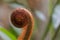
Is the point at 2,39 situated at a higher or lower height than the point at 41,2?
lower

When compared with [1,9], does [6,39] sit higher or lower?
lower

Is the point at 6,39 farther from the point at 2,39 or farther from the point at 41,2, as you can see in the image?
the point at 41,2

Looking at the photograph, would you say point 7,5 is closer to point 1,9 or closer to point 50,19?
point 1,9

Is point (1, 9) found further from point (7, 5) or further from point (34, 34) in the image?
point (34, 34)

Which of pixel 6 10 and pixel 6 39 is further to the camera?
pixel 6 10

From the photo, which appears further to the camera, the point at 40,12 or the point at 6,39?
the point at 40,12

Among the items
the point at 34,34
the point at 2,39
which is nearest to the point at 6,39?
the point at 2,39

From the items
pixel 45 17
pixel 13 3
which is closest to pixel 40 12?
pixel 45 17
